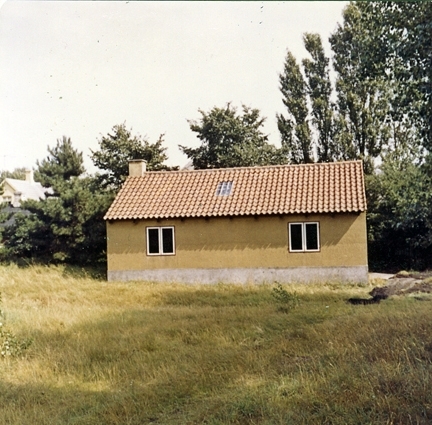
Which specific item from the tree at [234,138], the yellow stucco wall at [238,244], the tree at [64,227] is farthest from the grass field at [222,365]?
the tree at [234,138]

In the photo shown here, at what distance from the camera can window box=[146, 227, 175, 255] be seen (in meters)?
18.4

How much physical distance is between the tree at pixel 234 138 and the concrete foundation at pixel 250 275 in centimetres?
733

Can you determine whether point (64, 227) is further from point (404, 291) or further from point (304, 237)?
point (404, 291)

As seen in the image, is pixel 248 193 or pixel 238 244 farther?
pixel 248 193

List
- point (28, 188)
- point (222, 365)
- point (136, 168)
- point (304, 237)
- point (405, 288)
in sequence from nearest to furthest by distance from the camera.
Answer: point (222, 365), point (405, 288), point (304, 237), point (136, 168), point (28, 188)

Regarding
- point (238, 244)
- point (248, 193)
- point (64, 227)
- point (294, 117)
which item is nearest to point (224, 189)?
point (248, 193)

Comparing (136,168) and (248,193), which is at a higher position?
(136,168)

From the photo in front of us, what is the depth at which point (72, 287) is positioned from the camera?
16.8 metres

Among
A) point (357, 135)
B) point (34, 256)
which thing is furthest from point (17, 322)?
point (357, 135)

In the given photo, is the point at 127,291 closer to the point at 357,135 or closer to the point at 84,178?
the point at 84,178

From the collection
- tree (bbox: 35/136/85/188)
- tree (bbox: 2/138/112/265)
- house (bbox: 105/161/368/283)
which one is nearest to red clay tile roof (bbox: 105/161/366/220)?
house (bbox: 105/161/368/283)

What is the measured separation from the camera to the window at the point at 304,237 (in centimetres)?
1737

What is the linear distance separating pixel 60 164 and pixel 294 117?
12742mm

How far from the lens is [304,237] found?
17.5m
